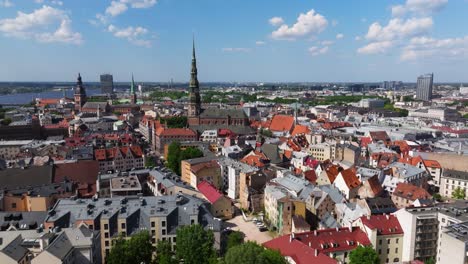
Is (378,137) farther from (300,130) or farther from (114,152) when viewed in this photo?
(114,152)

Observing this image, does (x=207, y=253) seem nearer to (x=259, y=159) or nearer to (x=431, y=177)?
(x=259, y=159)

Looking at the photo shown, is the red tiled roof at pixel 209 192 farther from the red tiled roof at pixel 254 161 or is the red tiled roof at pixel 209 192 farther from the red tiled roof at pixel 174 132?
the red tiled roof at pixel 174 132

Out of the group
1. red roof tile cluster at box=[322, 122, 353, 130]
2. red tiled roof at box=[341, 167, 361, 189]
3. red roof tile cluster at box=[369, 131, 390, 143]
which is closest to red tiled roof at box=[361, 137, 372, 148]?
red roof tile cluster at box=[369, 131, 390, 143]

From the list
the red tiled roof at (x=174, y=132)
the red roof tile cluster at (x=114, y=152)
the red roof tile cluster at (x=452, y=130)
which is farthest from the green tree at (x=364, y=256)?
the red roof tile cluster at (x=452, y=130)

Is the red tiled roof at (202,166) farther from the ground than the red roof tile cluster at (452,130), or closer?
farther from the ground

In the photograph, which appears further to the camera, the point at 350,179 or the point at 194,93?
the point at 194,93

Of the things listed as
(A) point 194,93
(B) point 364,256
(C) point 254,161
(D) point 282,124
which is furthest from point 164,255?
(D) point 282,124
